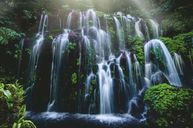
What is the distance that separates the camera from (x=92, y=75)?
33.3ft

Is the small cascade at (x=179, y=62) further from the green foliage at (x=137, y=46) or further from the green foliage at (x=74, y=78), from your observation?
the green foliage at (x=74, y=78)

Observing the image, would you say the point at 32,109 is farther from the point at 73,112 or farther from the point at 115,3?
the point at 115,3

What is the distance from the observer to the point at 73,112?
945cm

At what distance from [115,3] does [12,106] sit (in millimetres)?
14597

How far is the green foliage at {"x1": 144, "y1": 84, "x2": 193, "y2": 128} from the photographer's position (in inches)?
285

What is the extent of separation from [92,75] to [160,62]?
324 cm

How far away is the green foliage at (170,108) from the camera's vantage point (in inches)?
285

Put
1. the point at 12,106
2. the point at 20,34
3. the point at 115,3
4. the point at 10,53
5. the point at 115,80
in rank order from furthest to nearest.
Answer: the point at 115,3, the point at 20,34, the point at 10,53, the point at 115,80, the point at 12,106

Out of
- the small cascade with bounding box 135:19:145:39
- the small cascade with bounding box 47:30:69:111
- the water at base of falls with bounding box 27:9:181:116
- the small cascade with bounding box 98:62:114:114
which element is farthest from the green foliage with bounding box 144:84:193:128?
the small cascade with bounding box 135:19:145:39

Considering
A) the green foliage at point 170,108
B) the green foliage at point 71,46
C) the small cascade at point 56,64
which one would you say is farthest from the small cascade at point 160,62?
the small cascade at point 56,64

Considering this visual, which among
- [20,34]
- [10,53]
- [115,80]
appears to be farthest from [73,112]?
[20,34]

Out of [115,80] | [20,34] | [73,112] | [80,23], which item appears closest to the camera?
[73,112]

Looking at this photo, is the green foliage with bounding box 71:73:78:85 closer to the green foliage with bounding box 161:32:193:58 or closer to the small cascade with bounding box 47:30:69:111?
the small cascade with bounding box 47:30:69:111

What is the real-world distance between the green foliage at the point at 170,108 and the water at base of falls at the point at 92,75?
1.40 meters
